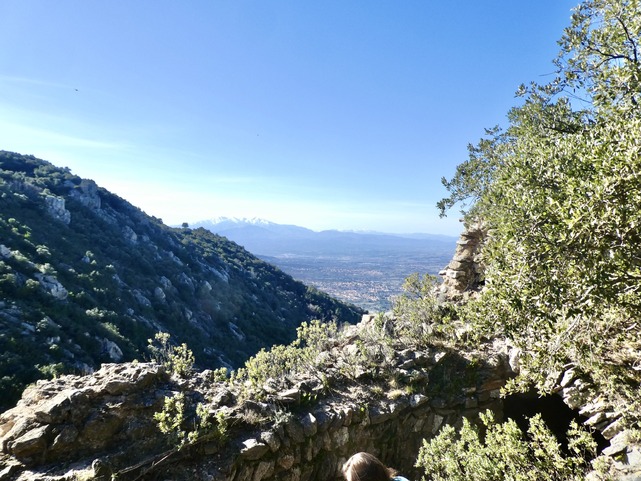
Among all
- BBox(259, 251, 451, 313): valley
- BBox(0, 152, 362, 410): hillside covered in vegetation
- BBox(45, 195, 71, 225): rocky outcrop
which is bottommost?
BBox(259, 251, 451, 313): valley

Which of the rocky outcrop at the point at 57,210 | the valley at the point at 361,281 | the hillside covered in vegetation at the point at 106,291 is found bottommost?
the valley at the point at 361,281

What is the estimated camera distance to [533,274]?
199 inches

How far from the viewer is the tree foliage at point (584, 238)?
419 cm

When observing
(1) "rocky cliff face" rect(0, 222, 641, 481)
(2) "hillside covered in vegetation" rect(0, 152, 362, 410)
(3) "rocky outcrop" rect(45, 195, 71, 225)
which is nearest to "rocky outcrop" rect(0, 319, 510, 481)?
(1) "rocky cliff face" rect(0, 222, 641, 481)

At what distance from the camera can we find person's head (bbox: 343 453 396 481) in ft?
11.1

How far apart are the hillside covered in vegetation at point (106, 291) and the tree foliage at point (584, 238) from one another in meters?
6.85

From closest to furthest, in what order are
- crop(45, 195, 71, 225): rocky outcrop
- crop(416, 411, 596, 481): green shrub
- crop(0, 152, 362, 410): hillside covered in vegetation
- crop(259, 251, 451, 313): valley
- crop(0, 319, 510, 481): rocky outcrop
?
crop(416, 411, 596, 481): green shrub < crop(0, 319, 510, 481): rocky outcrop < crop(0, 152, 362, 410): hillside covered in vegetation < crop(45, 195, 71, 225): rocky outcrop < crop(259, 251, 451, 313): valley

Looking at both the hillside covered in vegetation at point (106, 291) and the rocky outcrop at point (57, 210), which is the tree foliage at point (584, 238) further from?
the rocky outcrop at point (57, 210)

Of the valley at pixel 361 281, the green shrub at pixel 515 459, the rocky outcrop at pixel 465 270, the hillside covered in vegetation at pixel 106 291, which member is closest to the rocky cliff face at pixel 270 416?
the green shrub at pixel 515 459

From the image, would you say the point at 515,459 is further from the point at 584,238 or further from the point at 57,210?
the point at 57,210

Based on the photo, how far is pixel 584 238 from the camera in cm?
448

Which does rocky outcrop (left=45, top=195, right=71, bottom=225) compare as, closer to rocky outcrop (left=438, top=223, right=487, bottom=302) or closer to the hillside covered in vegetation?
the hillside covered in vegetation

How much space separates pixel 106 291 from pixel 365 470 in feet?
122

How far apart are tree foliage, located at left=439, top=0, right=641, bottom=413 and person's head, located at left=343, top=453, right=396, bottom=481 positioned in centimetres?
325
